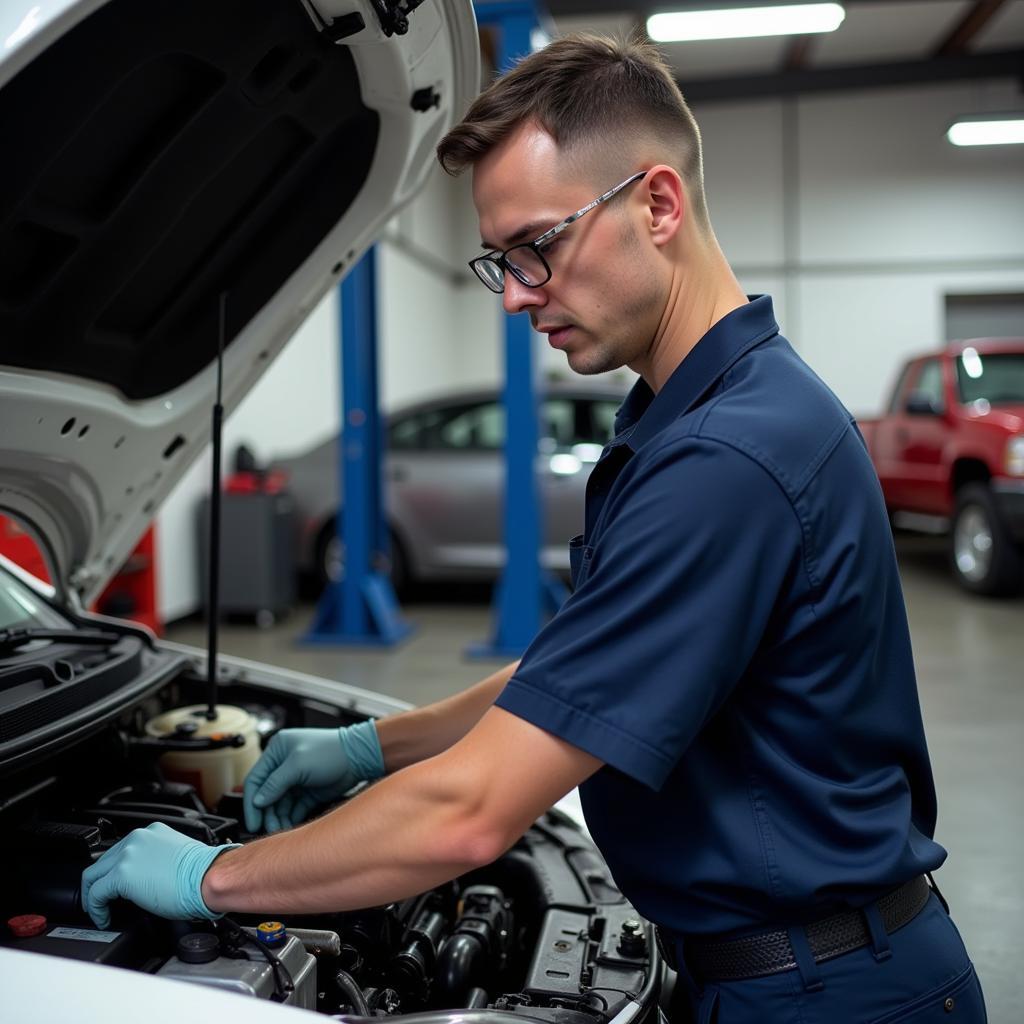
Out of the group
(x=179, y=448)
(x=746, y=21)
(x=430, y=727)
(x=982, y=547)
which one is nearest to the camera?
(x=430, y=727)

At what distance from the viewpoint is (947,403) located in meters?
7.25

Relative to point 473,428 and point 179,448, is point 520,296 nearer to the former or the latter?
point 179,448

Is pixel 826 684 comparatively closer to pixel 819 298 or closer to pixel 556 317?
pixel 556 317

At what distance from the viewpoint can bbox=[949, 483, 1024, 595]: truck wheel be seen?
6.81 m

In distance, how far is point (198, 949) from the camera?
1.15 meters

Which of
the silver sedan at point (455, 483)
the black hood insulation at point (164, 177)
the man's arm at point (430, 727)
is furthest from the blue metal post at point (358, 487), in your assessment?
the man's arm at point (430, 727)

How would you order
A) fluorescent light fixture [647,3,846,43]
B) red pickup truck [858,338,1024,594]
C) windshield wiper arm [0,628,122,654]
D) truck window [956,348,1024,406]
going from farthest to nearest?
fluorescent light fixture [647,3,846,43] < truck window [956,348,1024,406] < red pickup truck [858,338,1024,594] < windshield wiper arm [0,628,122,654]

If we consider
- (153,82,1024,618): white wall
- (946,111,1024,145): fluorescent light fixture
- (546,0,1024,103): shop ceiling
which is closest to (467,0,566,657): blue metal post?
(546,0,1024,103): shop ceiling

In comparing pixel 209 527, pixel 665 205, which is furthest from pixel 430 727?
pixel 209 527

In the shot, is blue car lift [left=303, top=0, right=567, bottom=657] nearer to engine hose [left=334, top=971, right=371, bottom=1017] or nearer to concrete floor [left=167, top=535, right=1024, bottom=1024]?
concrete floor [left=167, top=535, right=1024, bottom=1024]

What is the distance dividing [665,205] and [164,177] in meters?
0.73

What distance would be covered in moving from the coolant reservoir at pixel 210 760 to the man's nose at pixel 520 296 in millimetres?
943

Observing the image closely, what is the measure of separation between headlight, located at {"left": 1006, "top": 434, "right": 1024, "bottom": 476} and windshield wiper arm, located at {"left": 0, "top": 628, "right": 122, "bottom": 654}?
5913mm

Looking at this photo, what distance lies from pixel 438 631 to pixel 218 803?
4.60 meters
